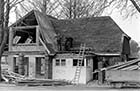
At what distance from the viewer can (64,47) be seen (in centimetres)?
2555

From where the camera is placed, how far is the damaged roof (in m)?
24.9

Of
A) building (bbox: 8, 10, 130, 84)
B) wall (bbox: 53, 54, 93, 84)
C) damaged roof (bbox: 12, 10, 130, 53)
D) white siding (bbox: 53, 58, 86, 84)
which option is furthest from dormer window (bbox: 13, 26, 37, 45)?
white siding (bbox: 53, 58, 86, 84)

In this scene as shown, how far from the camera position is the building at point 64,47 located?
23.2m

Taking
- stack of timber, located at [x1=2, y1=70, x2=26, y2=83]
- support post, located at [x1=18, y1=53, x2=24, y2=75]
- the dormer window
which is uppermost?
the dormer window

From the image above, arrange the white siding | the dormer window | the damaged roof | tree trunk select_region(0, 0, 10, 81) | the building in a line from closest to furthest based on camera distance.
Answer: the white siding
tree trunk select_region(0, 0, 10, 81)
the building
the damaged roof
the dormer window

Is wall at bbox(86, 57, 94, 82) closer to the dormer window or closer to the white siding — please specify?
→ the white siding

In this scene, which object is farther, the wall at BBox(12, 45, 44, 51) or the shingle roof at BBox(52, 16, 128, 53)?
the shingle roof at BBox(52, 16, 128, 53)

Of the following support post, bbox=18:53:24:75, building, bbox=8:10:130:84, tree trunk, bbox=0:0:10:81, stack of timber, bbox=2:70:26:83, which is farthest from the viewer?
support post, bbox=18:53:24:75

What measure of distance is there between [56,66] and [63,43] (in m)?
3.25

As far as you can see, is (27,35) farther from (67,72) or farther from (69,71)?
(69,71)

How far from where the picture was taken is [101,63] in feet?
79.3

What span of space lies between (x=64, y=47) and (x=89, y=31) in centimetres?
412

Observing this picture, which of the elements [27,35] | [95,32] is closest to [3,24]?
[27,35]

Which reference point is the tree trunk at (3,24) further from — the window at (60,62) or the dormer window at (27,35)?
the window at (60,62)
